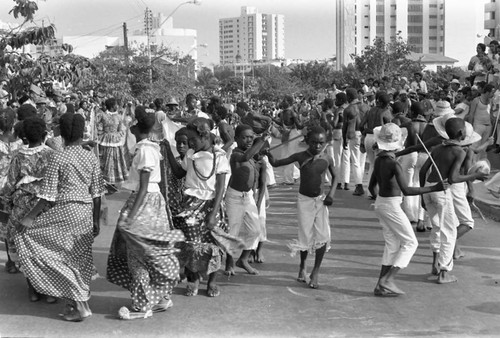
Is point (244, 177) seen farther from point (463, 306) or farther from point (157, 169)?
point (463, 306)

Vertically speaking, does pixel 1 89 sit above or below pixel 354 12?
below

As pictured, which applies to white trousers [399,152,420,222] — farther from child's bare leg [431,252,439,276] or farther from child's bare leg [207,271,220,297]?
child's bare leg [207,271,220,297]

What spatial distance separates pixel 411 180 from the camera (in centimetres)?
1006

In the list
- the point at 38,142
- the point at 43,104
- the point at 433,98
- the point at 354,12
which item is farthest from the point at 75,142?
the point at 354,12

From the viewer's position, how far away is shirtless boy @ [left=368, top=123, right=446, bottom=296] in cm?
659

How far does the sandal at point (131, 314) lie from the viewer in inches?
233

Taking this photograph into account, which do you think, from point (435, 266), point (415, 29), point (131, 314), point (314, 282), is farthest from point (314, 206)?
point (415, 29)

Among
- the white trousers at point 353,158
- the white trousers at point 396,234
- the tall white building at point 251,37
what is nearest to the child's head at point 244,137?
the white trousers at point 396,234

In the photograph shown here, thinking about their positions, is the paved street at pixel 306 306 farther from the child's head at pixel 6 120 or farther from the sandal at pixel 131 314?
the child's head at pixel 6 120

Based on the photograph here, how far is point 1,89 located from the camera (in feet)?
46.2

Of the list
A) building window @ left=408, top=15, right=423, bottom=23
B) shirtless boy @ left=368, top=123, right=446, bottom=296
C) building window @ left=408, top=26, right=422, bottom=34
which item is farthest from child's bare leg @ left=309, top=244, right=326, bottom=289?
building window @ left=408, top=15, right=423, bottom=23

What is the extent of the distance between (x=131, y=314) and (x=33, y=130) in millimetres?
2053

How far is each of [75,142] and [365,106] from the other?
8135mm

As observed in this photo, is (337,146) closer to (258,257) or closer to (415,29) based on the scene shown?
(258,257)
